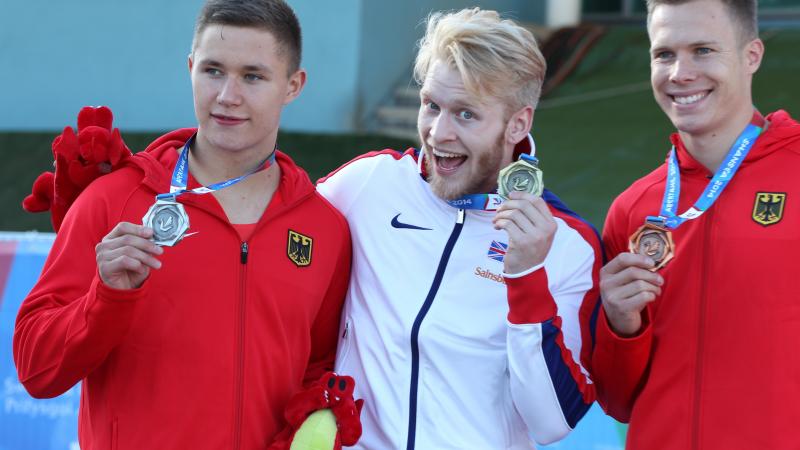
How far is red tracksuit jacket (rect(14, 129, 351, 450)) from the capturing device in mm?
3064

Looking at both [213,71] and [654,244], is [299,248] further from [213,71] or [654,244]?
[654,244]

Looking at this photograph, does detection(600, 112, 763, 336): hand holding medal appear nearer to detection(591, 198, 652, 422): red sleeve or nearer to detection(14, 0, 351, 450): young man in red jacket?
detection(591, 198, 652, 422): red sleeve

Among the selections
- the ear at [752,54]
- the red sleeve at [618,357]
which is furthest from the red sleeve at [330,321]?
the ear at [752,54]

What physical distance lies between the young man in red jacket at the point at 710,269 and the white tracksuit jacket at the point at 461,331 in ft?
0.67

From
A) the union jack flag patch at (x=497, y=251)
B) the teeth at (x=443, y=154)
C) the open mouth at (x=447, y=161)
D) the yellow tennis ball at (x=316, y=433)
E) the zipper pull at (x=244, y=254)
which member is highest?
the teeth at (x=443, y=154)

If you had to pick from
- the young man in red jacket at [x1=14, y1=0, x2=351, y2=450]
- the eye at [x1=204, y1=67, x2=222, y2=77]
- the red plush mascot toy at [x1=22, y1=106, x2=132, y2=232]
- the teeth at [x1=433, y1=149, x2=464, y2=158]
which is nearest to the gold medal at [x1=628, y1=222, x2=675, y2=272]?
the teeth at [x1=433, y1=149, x2=464, y2=158]

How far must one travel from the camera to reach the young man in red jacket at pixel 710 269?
3.25 meters

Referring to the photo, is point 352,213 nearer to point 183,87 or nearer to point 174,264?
point 174,264

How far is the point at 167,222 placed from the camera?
9.58 ft

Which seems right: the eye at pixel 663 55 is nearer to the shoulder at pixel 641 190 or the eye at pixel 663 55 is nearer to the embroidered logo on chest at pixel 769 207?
Answer: the shoulder at pixel 641 190

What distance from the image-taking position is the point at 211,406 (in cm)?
313

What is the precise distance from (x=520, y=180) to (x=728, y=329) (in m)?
0.85

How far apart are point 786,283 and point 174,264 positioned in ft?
6.46

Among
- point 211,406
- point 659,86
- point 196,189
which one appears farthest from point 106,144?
point 659,86
